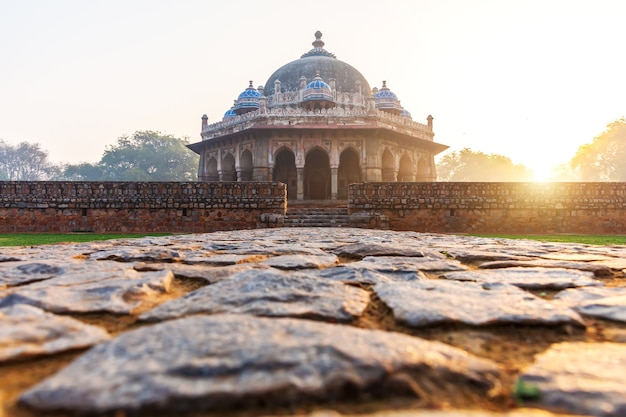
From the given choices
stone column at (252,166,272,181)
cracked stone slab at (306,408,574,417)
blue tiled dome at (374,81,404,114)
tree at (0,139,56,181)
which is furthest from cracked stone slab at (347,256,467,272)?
tree at (0,139,56,181)

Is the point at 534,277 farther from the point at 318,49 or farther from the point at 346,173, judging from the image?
the point at 318,49

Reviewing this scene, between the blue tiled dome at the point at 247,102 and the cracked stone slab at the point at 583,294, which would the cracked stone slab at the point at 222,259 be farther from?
the blue tiled dome at the point at 247,102

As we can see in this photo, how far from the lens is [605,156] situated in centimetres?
3058

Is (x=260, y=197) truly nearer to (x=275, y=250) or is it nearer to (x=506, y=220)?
(x=506, y=220)

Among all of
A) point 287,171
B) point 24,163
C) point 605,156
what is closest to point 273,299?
point 287,171

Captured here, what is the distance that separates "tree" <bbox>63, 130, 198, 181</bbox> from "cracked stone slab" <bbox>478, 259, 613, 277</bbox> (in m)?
36.2

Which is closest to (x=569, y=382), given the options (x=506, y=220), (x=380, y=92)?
(x=506, y=220)

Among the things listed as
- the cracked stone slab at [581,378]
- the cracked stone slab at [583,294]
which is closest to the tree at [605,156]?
the cracked stone slab at [583,294]

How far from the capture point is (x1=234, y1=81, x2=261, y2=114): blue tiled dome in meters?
21.1

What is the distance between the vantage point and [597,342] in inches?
38.7

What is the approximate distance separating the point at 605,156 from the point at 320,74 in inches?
938

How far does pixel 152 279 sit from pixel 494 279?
4.73ft

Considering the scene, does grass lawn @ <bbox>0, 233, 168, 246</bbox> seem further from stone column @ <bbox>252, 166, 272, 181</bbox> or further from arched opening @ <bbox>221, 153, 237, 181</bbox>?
arched opening @ <bbox>221, 153, 237, 181</bbox>

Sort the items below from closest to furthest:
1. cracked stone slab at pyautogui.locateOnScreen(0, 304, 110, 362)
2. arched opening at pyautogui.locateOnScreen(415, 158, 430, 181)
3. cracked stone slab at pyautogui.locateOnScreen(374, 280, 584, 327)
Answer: cracked stone slab at pyautogui.locateOnScreen(0, 304, 110, 362) < cracked stone slab at pyautogui.locateOnScreen(374, 280, 584, 327) < arched opening at pyautogui.locateOnScreen(415, 158, 430, 181)
